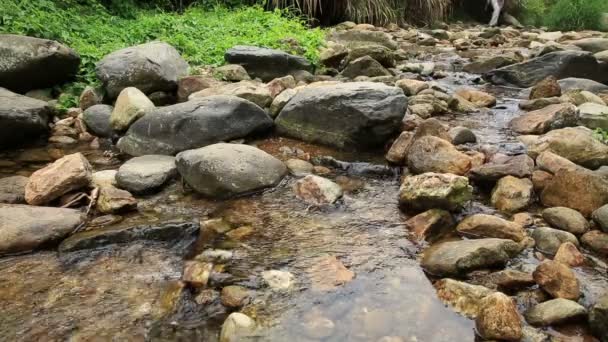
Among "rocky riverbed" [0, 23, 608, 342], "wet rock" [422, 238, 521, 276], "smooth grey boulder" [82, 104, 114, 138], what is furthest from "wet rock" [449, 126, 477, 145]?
"smooth grey boulder" [82, 104, 114, 138]

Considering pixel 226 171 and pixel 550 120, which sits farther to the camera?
pixel 550 120

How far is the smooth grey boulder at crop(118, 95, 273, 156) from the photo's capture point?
414 centimetres

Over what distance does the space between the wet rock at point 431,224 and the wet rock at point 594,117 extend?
87.0 inches

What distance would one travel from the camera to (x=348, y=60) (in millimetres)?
6820

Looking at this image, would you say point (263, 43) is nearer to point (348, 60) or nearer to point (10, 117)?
point (348, 60)

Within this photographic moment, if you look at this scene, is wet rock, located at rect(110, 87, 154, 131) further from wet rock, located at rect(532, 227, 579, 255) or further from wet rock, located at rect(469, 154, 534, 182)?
wet rock, located at rect(532, 227, 579, 255)

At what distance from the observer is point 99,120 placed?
4703 mm

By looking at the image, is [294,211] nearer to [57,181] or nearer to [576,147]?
[57,181]

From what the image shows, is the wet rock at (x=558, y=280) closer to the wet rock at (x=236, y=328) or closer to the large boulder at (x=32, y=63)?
the wet rock at (x=236, y=328)

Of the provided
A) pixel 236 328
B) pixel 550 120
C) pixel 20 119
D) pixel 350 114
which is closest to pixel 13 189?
pixel 20 119

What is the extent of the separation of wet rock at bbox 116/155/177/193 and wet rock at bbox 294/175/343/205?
97 centimetres

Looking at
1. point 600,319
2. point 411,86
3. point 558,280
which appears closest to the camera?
point 600,319

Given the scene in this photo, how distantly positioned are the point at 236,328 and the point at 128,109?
2981 mm

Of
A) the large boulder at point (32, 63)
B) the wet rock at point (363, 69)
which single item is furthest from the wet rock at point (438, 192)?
the large boulder at point (32, 63)
